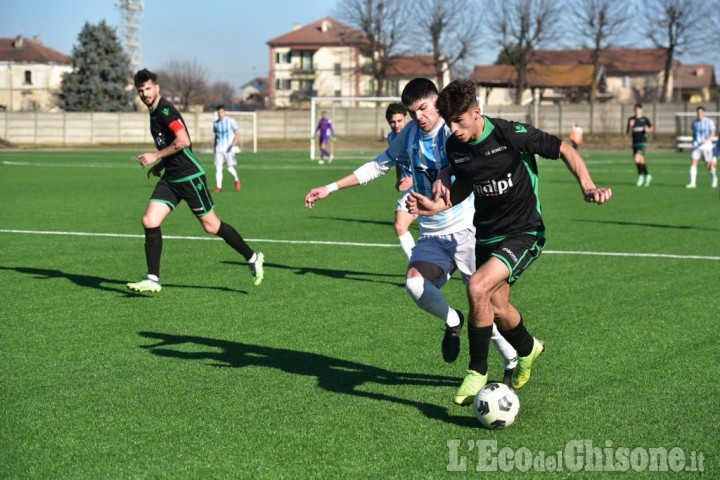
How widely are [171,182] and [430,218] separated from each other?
422cm

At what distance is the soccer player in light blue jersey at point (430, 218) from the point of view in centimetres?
668

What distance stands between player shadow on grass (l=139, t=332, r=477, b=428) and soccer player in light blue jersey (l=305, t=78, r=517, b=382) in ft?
1.45

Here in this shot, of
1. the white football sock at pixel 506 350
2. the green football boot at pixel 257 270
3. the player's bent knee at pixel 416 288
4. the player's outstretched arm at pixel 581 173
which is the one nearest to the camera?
the player's outstretched arm at pixel 581 173

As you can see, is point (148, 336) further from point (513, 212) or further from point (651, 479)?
point (651, 479)

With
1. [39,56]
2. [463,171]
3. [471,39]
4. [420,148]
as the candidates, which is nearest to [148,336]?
[420,148]

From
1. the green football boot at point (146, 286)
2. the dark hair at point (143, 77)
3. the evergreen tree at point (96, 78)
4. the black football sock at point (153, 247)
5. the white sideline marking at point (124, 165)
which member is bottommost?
the green football boot at point (146, 286)

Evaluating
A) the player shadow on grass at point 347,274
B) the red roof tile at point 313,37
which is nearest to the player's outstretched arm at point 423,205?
the player shadow on grass at point 347,274

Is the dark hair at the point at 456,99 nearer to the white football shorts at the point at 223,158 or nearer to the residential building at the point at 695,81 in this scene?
the white football shorts at the point at 223,158

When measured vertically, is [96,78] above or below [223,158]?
above

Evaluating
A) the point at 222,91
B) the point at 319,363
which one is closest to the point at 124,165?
the point at 319,363

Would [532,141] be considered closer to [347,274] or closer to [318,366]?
[318,366]

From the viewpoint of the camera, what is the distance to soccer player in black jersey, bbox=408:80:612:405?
5781mm

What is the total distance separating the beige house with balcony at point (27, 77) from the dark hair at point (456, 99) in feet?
374

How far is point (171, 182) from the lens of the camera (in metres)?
10.6
